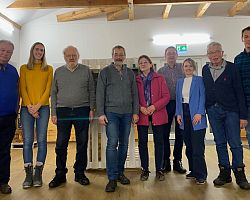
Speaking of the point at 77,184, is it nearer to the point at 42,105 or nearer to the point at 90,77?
the point at 42,105

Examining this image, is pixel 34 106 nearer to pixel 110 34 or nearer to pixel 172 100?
pixel 172 100

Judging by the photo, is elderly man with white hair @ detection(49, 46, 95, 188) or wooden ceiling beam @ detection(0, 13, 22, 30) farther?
wooden ceiling beam @ detection(0, 13, 22, 30)

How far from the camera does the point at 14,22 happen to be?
655cm

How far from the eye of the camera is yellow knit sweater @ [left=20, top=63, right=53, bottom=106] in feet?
8.68

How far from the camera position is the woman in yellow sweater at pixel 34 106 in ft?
8.64

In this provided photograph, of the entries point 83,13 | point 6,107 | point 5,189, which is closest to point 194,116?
point 6,107

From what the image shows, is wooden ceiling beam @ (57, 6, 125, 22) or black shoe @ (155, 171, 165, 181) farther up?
wooden ceiling beam @ (57, 6, 125, 22)

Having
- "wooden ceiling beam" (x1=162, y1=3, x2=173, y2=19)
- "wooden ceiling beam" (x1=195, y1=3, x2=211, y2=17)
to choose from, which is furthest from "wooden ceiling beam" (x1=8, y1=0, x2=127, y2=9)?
"wooden ceiling beam" (x1=195, y1=3, x2=211, y2=17)

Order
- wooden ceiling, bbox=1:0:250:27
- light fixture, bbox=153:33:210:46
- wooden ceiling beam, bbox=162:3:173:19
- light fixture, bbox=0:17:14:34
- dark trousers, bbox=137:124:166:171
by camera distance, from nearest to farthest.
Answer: dark trousers, bbox=137:124:166:171
wooden ceiling, bbox=1:0:250:27
light fixture, bbox=0:17:14:34
wooden ceiling beam, bbox=162:3:173:19
light fixture, bbox=153:33:210:46

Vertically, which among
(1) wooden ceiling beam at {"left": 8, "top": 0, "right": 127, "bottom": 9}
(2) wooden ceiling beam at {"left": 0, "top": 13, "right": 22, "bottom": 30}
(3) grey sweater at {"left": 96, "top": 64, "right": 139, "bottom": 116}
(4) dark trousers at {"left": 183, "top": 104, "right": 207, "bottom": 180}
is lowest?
(4) dark trousers at {"left": 183, "top": 104, "right": 207, "bottom": 180}

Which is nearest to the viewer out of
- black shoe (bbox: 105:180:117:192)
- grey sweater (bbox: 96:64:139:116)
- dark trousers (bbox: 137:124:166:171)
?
black shoe (bbox: 105:180:117:192)

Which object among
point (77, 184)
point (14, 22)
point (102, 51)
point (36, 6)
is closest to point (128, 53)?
point (102, 51)

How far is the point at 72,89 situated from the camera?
264cm

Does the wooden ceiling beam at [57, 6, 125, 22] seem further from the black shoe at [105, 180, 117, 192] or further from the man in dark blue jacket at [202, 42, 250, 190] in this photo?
the black shoe at [105, 180, 117, 192]
